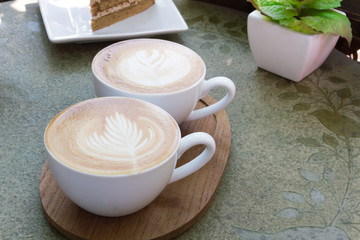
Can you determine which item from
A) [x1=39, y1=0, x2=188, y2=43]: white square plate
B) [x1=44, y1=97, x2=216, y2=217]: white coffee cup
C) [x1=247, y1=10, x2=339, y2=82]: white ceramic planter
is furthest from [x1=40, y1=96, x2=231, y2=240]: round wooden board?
[x1=39, y1=0, x2=188, y2=43]: white square plate

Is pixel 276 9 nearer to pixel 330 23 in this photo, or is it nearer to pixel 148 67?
pixel 330 23

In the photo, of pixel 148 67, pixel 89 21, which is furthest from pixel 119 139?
pixel 89 21

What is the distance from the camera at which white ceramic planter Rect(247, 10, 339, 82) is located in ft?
3.41

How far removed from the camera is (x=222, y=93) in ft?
3.44

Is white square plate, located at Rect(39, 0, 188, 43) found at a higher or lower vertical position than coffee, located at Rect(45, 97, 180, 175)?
lower

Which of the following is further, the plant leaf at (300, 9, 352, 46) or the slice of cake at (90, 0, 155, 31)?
the slice of cake at (90, 0, 155, 31)

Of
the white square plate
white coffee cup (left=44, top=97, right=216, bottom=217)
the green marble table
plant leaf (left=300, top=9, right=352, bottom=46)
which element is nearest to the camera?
white coffee cup (left=44, top=97, right=216, bottom=217)

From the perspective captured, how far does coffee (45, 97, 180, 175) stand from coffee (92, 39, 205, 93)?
0.08m

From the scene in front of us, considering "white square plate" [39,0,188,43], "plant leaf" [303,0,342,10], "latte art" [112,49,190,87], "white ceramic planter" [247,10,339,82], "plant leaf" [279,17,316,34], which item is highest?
"plant leaf" [303,0,342,10]

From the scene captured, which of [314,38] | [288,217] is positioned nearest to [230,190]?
[288,217]

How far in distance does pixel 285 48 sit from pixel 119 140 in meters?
0.57

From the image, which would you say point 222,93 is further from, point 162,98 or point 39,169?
point 39,169

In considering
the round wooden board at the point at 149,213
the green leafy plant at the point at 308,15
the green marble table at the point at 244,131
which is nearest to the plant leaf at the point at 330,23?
the green leafy plant at the point at 308,15

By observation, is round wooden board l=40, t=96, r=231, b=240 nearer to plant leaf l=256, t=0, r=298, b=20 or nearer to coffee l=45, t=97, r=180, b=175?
coffee l=45, t=97, r=180, b=175
